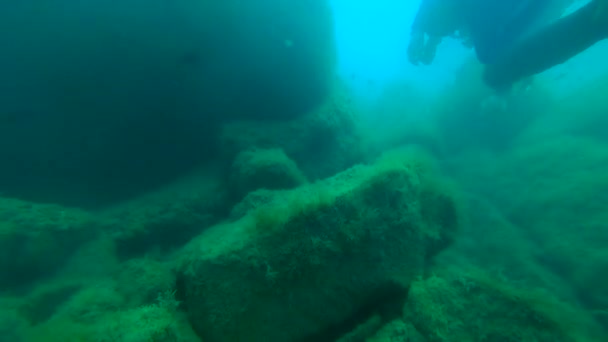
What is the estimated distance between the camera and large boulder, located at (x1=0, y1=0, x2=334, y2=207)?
6352 mm

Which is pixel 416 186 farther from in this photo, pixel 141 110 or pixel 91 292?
pixel 141 110

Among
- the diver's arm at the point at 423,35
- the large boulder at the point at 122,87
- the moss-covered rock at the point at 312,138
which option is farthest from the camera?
the diver's arm at the point at 423,35

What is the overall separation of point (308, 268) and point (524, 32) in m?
7.50

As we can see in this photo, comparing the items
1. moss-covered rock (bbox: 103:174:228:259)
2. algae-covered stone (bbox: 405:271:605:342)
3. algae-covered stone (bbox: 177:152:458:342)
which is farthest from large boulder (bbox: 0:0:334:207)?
algae-covered stone (bbox: 405:271:605:342)

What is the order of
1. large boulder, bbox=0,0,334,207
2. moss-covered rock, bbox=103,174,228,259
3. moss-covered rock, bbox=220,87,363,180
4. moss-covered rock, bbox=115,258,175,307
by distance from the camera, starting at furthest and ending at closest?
moss-covered rock, bbox=220,87,363,180
moss-covered rock, bbox=103,174,228,259
large boulder, bbox=0,0,334,207
moss-covered rock, bbox=115,258,175,307

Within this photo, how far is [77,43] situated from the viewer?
6.38m

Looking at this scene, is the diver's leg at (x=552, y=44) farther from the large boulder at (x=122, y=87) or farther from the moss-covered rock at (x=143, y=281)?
the moss-covered rock at (x=143, y=281)

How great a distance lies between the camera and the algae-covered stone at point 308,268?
11.6 ft

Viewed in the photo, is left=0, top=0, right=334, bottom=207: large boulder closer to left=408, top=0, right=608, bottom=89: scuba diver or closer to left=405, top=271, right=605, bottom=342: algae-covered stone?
left=408, top=0, right=608, bottom=89: scuba diver

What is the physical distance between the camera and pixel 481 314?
152 inches

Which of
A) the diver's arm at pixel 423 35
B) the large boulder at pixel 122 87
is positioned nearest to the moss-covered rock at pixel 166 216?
the large boulder at pixel 122 87

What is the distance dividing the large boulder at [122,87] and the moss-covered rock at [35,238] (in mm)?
702

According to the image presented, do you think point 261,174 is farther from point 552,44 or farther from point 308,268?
point 552,44

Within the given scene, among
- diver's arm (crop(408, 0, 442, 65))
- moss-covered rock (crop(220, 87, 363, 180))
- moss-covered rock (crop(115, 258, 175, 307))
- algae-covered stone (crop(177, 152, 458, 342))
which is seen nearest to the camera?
algae-covered stone (crop(177, 152, 458, 342))
